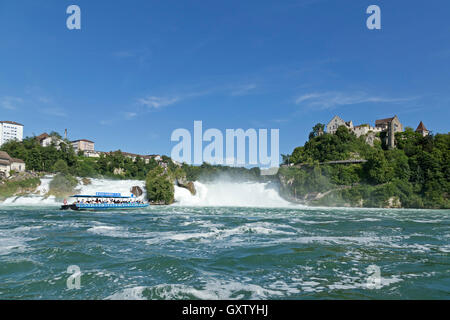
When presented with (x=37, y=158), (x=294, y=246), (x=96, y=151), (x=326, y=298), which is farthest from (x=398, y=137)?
(x=96, y=151)

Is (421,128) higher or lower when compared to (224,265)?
higher

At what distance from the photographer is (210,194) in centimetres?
5550

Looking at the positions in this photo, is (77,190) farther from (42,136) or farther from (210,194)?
(42,136)

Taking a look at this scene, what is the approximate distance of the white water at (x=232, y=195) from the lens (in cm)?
5225

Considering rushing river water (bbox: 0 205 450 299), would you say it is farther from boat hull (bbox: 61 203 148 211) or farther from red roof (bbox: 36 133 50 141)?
red roof (bbox: 36 133 50 141)

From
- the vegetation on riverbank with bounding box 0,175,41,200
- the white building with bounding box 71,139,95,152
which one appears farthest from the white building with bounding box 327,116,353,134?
the white building with bounding box 71,139,95,152

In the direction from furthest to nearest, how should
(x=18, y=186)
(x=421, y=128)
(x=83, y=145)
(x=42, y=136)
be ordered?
(x=83, y=145) < (x=42, y=136) < (x=421, y=128) < (x=18, y=186)

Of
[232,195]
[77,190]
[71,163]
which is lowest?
[232,195]

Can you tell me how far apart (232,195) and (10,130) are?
106919 mm

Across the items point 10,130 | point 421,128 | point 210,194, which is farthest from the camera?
point 10,130

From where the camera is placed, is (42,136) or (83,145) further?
(83,145)

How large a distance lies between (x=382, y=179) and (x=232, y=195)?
2519 cm

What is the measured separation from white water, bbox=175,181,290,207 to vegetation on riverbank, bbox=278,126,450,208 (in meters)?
3.23

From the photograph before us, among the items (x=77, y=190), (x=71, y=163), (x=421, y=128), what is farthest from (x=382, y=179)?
(x=71, y=163)
